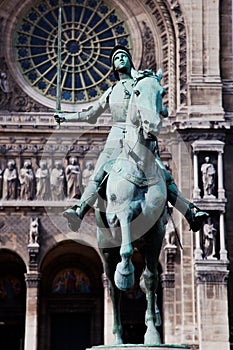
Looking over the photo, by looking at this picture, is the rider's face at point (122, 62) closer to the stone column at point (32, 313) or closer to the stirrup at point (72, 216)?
the stirrup at point (72, 216)

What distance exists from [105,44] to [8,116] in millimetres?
4156

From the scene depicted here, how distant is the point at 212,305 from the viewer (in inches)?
849

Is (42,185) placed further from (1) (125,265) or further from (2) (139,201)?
(1) (125,265)

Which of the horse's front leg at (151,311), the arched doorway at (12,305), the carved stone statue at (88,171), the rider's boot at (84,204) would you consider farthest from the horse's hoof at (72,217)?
the arched doorway at (12,305)

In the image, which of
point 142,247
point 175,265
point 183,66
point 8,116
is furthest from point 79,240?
point 142,247

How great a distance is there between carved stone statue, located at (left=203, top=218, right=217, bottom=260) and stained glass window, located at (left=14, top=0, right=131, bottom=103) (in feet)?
19.3

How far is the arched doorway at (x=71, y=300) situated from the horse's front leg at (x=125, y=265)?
15.5m

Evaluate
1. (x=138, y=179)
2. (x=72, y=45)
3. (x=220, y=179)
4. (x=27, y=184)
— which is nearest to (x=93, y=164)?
(x=27, y=184)

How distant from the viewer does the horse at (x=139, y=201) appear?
842cm

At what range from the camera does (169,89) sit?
24.0 metres

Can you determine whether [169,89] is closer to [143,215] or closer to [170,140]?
[170,140]

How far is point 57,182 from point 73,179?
1.58 feet

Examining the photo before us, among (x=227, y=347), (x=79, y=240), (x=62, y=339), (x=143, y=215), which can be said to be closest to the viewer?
(x=143, y=215)

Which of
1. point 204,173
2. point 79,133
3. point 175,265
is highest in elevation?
point 79,133
